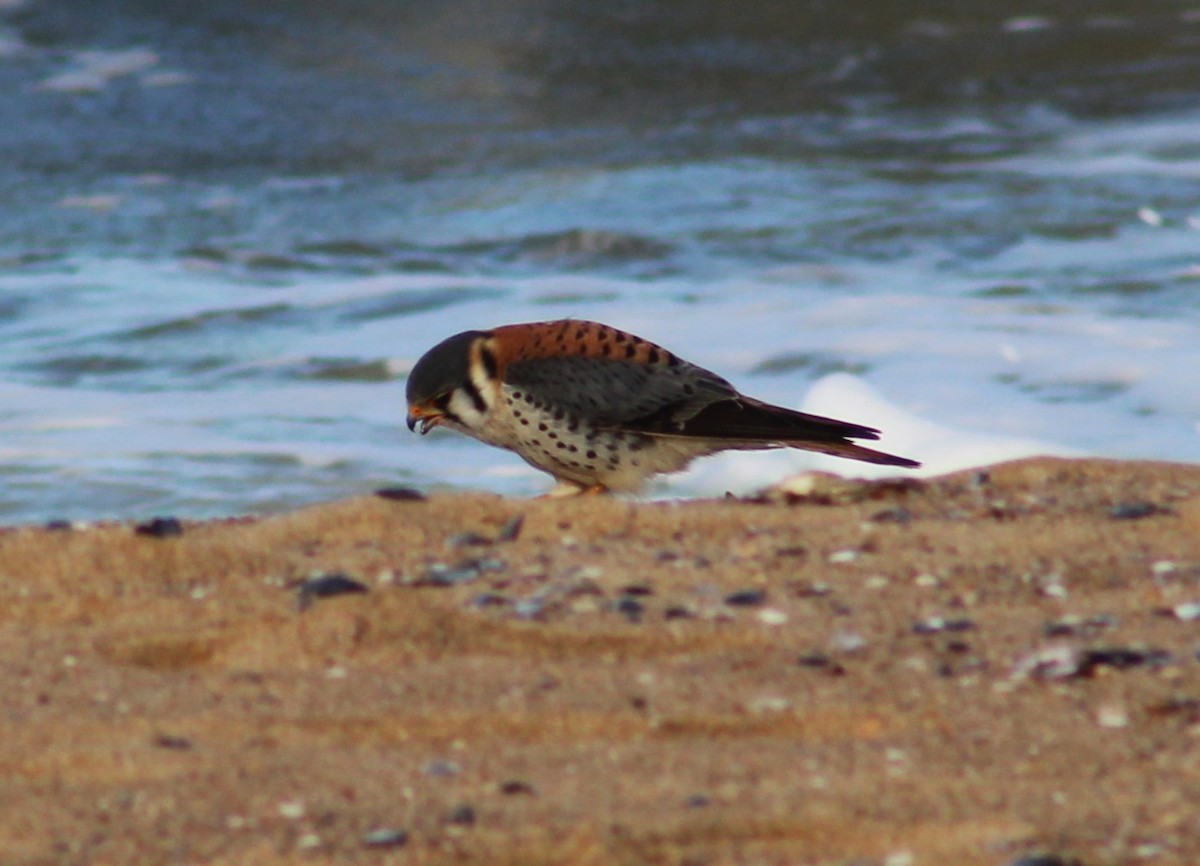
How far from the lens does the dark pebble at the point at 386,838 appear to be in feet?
8.35

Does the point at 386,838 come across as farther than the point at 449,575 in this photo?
No

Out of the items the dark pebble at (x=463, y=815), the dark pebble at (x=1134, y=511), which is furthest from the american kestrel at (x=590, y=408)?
the dark pebble at (x=463, y=815)

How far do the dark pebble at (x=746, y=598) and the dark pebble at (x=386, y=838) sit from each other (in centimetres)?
119

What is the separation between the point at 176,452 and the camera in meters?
7.61

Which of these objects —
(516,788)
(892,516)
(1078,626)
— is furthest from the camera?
(892,516)

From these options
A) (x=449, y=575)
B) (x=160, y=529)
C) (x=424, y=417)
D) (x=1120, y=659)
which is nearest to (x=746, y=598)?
(x=449, y=575)

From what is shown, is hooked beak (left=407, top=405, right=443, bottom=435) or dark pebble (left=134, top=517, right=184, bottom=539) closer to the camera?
dark pebble (left=134, top=517, right=184, bottom=539)

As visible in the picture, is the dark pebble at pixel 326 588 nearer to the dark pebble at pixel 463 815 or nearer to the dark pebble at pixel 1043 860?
the dark pebble at pixel 463 815

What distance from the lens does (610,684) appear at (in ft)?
10.5

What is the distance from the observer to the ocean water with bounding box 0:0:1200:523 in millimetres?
7918

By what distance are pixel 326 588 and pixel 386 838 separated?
117cm

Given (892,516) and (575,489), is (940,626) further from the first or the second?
(575,489)

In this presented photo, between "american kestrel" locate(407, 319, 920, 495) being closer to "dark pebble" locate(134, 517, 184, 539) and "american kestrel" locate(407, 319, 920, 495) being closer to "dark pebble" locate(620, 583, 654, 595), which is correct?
"dark pebble" locate(134, 517, 184, 539)

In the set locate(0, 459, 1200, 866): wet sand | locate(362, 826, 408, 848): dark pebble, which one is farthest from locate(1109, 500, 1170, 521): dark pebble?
locate(362, 826, 408, 848): dark pebble
